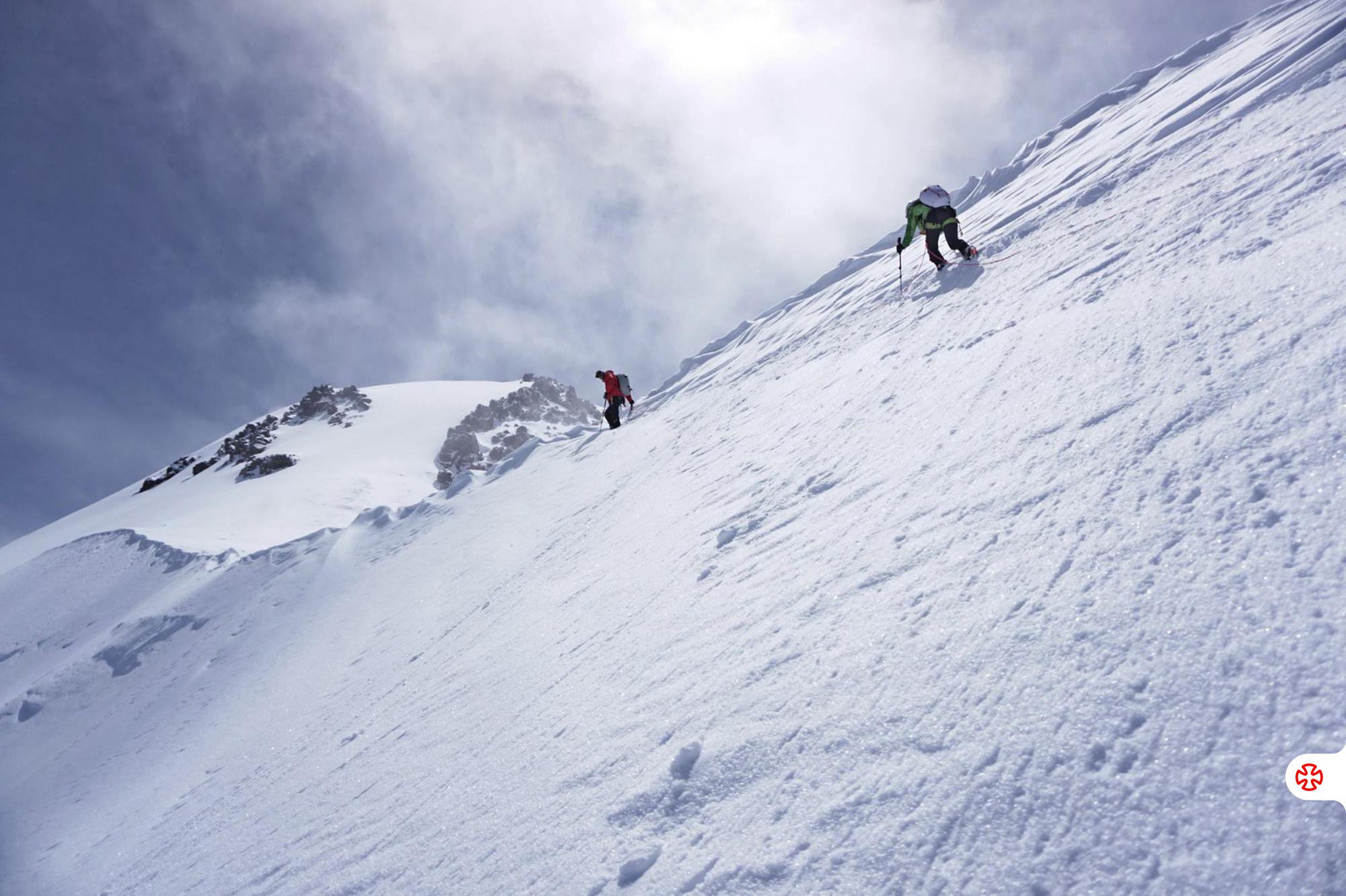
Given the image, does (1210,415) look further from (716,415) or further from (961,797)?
(716,415)

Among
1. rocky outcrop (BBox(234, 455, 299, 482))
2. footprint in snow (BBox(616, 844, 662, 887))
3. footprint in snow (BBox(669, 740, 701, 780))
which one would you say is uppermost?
rocky outcrop (BBox(234, 455, 299, 482))

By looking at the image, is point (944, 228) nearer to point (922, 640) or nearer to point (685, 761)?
point (922, 640)

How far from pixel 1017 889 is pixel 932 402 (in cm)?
485

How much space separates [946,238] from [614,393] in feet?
28.8

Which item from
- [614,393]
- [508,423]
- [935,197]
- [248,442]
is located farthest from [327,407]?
[935,197]

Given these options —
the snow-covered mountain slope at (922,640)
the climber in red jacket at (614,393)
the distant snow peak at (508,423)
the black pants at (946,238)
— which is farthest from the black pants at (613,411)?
the distant snow peak at (508,423)

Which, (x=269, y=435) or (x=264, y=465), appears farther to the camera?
(x=269, y=435)

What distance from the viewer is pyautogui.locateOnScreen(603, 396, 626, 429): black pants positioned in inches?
656

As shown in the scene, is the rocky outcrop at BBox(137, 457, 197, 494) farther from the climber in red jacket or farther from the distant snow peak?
the climber in red jacket

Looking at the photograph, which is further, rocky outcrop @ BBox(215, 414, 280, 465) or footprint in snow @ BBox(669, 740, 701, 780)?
rocky outcrop @ BBox(215, 414, 280, 465)

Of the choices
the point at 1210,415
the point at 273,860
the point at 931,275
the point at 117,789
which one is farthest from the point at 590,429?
the point at 1210,415

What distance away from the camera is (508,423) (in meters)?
78.5

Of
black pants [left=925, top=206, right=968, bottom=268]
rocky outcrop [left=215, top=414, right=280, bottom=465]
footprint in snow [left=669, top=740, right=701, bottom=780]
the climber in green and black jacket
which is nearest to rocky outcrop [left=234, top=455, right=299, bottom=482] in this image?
rocky outcrop [left=215, top=414, right=280, bottom=465]

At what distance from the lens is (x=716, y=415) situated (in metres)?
12.5
